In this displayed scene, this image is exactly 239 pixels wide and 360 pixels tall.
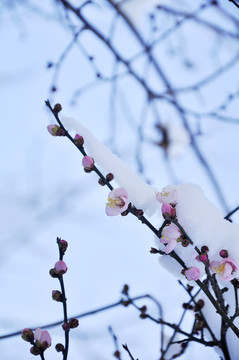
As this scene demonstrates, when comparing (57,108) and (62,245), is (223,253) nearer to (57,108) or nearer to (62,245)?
(62,245)

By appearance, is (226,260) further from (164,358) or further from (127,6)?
(127,6)

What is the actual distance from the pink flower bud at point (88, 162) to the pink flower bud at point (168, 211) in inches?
6.0

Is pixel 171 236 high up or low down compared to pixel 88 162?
down

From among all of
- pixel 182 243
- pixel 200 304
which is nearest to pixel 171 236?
pixel 182 243

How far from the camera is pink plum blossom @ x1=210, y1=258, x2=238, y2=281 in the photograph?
2.12 feet

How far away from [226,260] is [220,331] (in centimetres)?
20

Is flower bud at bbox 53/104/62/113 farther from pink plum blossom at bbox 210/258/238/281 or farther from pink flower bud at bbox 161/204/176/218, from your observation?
pink plum blossom at bbox 210/258/238/281

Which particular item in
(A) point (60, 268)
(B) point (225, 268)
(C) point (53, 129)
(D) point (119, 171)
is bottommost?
(B) point (225, 268)

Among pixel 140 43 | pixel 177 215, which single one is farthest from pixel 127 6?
pixel 177 215

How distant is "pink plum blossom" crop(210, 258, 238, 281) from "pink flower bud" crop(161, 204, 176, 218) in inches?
4.8

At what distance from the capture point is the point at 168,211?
64 centimetres

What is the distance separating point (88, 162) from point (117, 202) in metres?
0.09

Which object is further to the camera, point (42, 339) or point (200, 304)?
point (200, 304)

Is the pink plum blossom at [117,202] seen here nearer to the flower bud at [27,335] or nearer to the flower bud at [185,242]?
the flower bud at [185,242]
